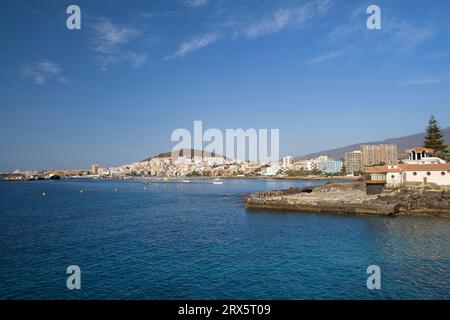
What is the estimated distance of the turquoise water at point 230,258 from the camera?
55.3ft

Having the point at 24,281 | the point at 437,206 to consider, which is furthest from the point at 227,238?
the point at 437,206

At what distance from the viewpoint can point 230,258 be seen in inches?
897

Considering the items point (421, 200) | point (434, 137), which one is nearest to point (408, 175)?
point (421, 200)

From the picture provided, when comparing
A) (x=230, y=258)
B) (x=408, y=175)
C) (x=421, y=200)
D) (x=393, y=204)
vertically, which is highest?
(x=408, y=175)

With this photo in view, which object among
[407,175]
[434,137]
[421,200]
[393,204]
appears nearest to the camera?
[393,204]

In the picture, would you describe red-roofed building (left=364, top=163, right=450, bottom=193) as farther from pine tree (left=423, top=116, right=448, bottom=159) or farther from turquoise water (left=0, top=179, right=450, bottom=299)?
pine tree (left=423, top=116, right=448, bottom=159)

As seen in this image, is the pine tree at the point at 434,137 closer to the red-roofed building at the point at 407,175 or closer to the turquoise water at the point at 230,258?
the red-roofed building at the point at 407,175

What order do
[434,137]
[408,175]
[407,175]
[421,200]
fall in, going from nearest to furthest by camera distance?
1. [421,200]
2. [408,175]
3. [407,175]
4. [434,137]

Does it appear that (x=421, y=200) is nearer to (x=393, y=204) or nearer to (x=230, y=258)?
(x=393, y=204)

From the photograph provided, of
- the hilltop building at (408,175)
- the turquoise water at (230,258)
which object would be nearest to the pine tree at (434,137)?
the hilltop building at (408,175)

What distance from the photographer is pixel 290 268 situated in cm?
2017

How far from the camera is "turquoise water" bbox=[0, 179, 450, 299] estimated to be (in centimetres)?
1684

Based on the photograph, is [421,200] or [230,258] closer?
[230,258]
